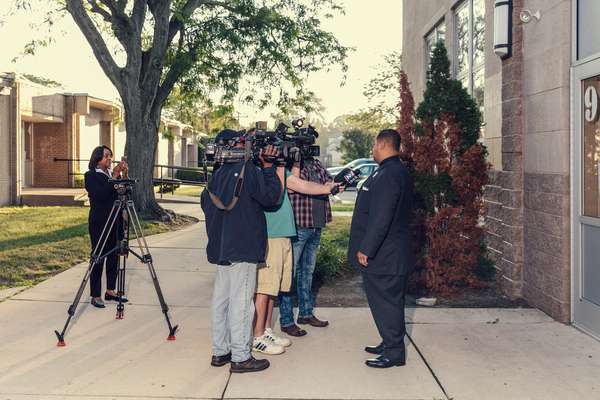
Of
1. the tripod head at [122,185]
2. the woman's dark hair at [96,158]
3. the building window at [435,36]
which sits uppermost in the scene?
the building window at [435,36]

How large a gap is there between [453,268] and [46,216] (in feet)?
41.8

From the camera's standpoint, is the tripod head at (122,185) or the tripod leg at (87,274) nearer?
the tripod leg at (87,274)

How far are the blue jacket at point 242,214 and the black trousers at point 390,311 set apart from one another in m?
0.97

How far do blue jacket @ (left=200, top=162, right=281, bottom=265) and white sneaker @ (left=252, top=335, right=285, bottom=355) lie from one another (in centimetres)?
94

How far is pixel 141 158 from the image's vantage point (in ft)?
60.1

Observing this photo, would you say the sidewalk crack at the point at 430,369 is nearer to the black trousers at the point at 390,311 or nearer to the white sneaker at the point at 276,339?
the black trousers at the point at 390,311

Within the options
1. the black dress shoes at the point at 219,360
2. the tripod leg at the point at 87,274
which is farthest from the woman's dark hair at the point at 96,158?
the black dress shoes at the point at 219,360

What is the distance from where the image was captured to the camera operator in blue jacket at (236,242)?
540cm

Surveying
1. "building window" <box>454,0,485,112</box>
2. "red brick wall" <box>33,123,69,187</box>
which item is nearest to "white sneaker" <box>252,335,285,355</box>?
"building window" <box>454,0,485,112</box>

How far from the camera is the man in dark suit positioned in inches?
219

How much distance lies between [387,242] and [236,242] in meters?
1.18

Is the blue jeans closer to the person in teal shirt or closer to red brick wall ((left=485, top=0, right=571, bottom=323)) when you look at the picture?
the person in teal shirt

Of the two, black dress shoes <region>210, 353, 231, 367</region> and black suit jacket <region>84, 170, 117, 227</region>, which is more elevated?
black suit jacket <region>84, 170, 117, 227</region>

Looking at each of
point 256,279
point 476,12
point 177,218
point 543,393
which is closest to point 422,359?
point 543,393
